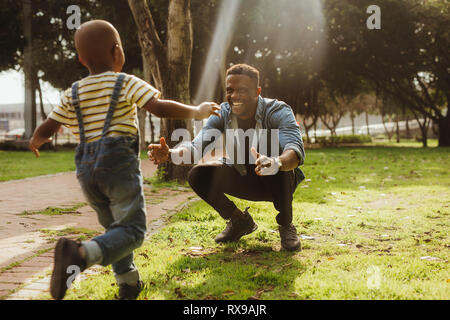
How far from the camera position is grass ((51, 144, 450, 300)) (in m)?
2.87

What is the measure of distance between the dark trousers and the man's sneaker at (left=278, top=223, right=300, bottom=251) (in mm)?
61

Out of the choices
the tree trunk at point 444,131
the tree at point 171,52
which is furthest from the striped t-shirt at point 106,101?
the tree trunk at point 444,131

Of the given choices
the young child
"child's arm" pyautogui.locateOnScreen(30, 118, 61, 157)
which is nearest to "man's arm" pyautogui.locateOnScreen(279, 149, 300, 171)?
the young child

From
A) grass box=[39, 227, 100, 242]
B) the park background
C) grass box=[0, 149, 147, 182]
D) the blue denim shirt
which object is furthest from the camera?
grass box=[0, 149, 147, 182]

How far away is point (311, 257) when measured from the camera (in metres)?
3.75

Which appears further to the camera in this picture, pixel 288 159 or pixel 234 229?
pixel 234 229

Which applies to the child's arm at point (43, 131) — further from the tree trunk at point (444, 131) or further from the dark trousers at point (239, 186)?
the tree trunk at point (444, 131)

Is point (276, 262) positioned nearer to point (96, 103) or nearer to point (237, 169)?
point (237, 169)

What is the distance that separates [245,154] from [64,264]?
228 centimetres

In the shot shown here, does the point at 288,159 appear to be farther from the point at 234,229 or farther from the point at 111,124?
the point at 111,124

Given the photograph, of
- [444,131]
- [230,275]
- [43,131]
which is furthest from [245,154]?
[444,131]

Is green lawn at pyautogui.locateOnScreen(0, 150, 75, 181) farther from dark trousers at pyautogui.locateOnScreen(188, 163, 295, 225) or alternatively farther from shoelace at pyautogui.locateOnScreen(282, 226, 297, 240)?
shoelace at pyautogui.locateOnScreen(282, 226, 297, 240)

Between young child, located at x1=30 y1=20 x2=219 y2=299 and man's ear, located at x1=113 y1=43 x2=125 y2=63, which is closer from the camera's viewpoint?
young child, located at x1=30 y1=20 x2=219 y2=299
